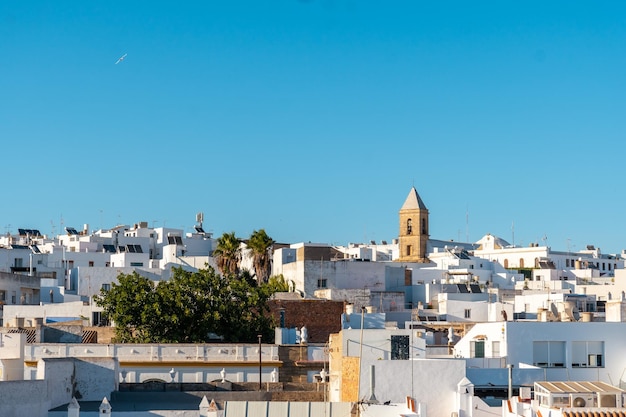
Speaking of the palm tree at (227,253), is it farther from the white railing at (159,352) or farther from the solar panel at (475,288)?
the white railing at (159,352)

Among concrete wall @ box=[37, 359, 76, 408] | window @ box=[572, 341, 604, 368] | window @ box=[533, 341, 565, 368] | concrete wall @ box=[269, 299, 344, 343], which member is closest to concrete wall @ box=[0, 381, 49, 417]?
concrete wall @ box=[37, 359, 76, 408]

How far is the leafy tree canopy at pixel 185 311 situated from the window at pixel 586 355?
59.0 feet

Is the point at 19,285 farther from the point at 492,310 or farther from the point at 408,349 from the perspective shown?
the point at 408,349

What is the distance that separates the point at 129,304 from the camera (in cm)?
5441

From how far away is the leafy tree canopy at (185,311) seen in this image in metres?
53.8

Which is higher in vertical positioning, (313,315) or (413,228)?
(413,228)

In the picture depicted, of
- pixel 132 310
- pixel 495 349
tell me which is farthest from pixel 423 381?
pixel 132 310

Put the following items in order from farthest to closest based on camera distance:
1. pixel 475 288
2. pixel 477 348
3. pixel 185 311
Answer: pixel 475 288, pixel 185 311, pixel 477 348

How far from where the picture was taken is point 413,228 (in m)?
125

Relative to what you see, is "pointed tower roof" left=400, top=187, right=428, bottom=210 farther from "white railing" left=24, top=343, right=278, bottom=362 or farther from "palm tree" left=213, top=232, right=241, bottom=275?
"white railing" left=24, top=343, right=278, bottom=362

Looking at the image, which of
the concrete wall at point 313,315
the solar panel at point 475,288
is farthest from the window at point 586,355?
the solar panel at point 475,288

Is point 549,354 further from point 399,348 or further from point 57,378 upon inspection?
point 57,378

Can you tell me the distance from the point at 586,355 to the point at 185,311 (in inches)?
770

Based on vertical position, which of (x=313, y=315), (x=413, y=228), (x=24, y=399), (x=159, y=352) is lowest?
(x=24, y=399)
